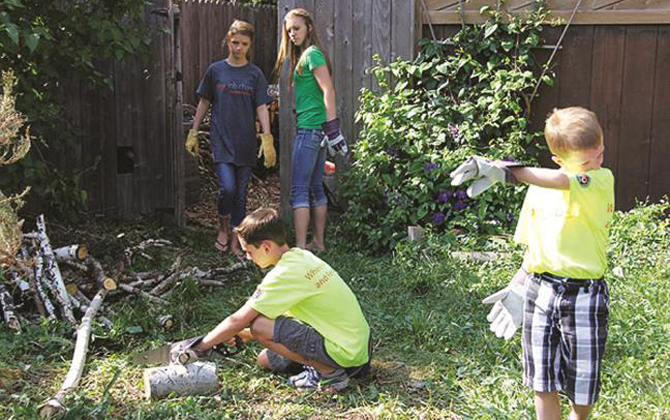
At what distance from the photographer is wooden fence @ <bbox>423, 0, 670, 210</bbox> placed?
6.09 m

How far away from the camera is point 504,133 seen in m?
6.27

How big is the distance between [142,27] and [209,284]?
2072 mm

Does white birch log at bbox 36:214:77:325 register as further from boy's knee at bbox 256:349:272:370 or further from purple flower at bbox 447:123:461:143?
purple flower at bbox 447:123:461:143

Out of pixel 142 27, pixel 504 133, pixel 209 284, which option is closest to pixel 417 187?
pixel 504 133

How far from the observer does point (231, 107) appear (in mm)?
5930

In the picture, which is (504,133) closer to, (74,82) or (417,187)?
(417,187)

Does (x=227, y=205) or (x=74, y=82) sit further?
(x=74, y=82)

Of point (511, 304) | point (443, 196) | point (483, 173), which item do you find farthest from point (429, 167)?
point (483, 173)

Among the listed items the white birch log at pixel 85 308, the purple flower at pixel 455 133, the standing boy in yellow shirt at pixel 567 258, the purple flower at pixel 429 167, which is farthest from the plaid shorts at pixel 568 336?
the purple flower at pixel 455 133

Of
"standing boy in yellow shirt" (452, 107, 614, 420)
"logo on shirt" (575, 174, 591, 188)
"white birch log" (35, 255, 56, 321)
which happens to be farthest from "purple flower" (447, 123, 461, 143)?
"logo on shirt" (575, 174, 591, 188)

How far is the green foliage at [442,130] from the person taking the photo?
5973mm

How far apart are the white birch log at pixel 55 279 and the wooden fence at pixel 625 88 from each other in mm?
3954

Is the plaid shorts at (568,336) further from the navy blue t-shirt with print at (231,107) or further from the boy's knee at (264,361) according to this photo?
the navy blue t-shirt with print at (231,107)

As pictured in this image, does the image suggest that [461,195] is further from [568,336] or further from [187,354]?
[568,336]
